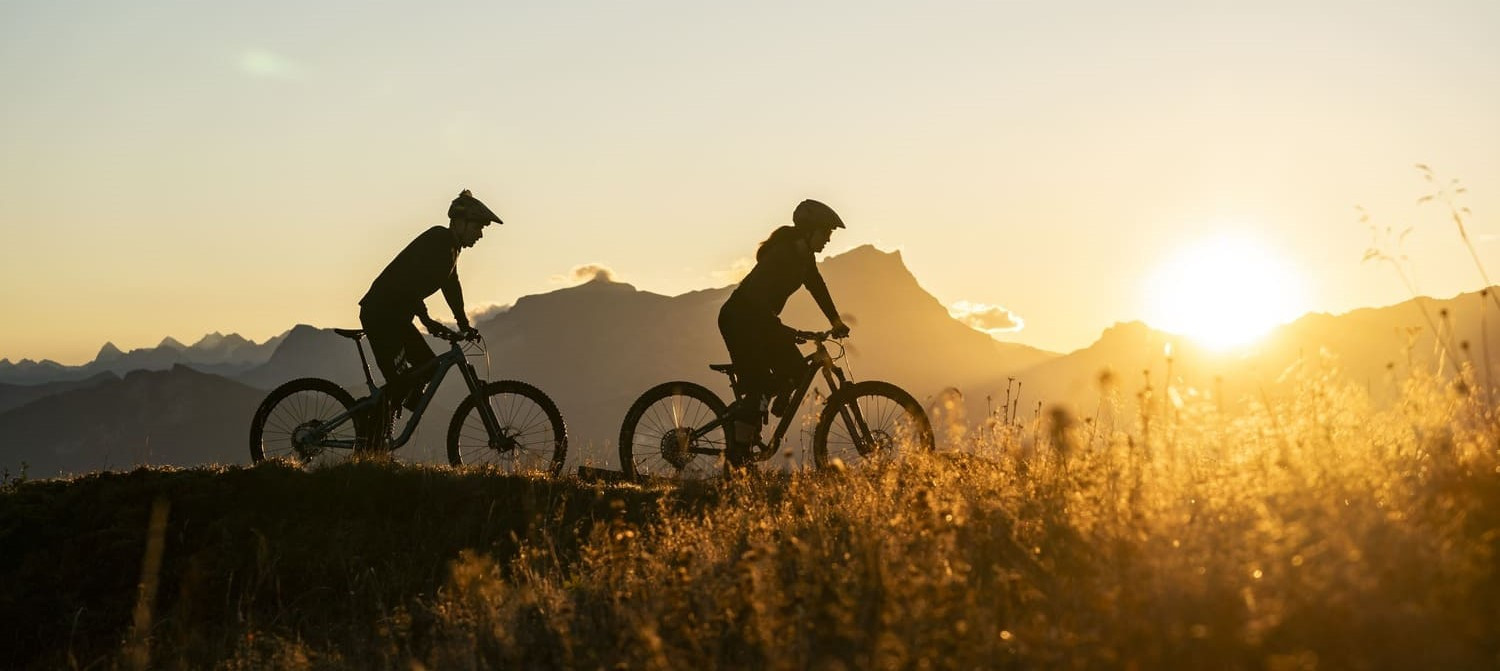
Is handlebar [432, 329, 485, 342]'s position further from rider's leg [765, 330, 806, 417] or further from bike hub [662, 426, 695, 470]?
rider's leg [765, 330, 806, 417]

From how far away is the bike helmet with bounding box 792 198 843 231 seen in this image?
33.4 ft

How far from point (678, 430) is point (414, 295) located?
2.85m

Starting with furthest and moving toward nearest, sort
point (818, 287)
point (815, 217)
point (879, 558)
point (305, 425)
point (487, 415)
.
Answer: point (305, 425) < point (487, 415) < point (818, 287) < point (815, 217) < point (879, 558)

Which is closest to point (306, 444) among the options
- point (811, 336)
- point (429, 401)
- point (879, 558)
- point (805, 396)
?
point (429, 401)

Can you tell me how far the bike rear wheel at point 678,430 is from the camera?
1055cm

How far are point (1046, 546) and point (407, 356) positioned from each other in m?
7.21

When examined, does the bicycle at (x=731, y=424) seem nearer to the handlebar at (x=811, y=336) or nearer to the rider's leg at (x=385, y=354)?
the handlebar at (x=811, y=336)

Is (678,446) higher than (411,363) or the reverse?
the reverse

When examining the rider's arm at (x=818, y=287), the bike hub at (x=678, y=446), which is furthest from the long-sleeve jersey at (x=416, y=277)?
the rider's arm at (x=818, y=287)

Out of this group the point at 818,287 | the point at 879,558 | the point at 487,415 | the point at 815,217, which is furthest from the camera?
the point at 487,415

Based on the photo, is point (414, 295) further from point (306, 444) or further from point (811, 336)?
point (811, 336)

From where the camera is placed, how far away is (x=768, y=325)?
406 inches

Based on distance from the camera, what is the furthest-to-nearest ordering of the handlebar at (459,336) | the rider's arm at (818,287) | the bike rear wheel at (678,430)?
the handlebar at (459,336)
the bike rear wheel at (678,430)
the rider's arm at (818,287)

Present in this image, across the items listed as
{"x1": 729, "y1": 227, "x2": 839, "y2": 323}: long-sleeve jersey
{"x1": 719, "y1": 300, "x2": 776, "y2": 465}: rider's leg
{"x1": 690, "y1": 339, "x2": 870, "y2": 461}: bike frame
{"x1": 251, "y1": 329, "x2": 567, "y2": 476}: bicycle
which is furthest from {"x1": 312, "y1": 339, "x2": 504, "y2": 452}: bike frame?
{"x1": 729, "y1": 227, "x2": 839, "y2": 323}: long-sleeve jersey
